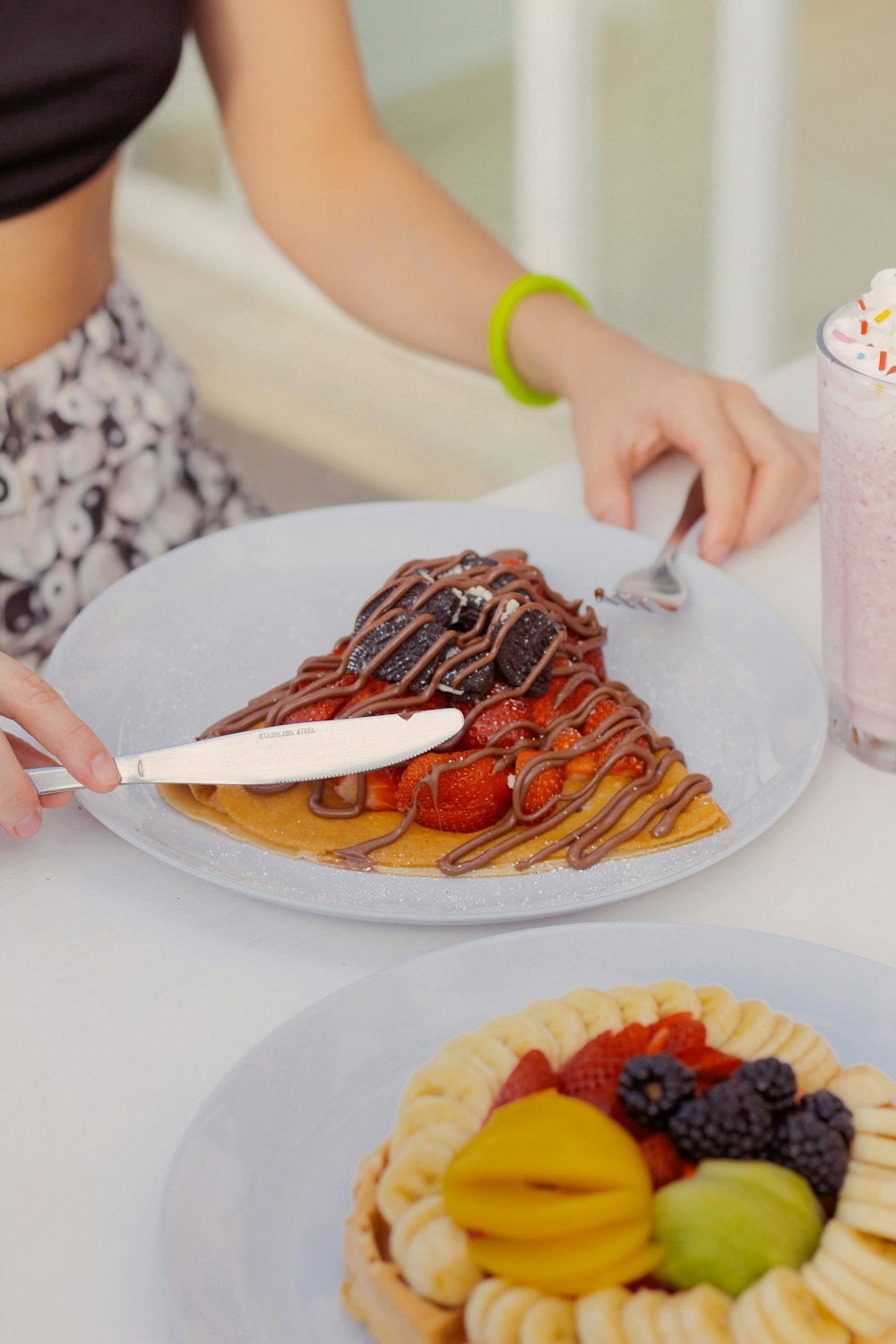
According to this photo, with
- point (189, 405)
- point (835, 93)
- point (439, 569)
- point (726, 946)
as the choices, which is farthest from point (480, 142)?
point (726, 946)

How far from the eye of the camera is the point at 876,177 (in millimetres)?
3436

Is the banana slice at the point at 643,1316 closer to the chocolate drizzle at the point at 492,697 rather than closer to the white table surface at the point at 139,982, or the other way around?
the white table surface at the point at 139,982

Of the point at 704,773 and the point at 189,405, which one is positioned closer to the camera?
the point at 704,773

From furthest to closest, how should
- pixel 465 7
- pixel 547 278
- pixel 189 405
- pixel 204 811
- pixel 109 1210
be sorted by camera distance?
1. pixel 465 7
2. pixel 189 405
3. pixel 547 278
4. pixel 204 811
5. pixel 109 1210

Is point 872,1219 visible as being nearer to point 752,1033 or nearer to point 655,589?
point 752,1033

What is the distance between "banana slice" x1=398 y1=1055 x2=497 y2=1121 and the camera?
0.55 meters

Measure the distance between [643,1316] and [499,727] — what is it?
42 cm

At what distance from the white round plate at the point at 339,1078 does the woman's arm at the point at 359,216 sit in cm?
62

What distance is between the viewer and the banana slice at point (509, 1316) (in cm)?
47

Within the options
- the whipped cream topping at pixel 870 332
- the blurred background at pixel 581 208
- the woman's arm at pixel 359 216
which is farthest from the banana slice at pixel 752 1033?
the blurred background at pixel 581 208

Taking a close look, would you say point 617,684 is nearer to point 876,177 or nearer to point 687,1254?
point 687,1254

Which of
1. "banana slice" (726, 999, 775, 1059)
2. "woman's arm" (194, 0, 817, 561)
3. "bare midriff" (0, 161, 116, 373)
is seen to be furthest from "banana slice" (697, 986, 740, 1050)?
"bare midriff" (0, 161, 116, 373)

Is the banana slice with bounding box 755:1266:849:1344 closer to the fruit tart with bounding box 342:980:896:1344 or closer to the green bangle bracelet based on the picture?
the fruit tart with bounding box 342:980:896:1344

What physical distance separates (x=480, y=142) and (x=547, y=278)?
2350mm
